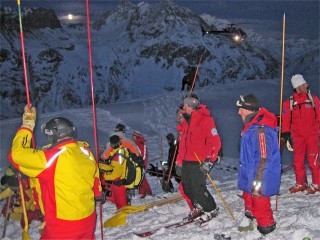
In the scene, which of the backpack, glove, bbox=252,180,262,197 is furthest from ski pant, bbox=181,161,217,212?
the backpack

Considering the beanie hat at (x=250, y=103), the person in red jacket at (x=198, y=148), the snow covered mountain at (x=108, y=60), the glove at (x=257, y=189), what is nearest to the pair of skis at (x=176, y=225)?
the person in red jacket at (x=198, y=148)

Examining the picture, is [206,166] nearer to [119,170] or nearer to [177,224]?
[177,224]

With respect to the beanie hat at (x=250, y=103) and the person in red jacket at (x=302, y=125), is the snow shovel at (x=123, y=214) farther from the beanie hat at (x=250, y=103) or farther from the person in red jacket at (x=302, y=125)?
the beanie hat at (x=250, y=103)

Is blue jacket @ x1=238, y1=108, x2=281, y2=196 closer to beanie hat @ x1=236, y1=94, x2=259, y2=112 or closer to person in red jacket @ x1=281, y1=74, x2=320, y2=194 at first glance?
beanie hat @ x1=236, y1=94, x2=259, y2=112

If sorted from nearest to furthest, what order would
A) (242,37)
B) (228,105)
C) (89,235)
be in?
(89,235), (228,105), (242,37)

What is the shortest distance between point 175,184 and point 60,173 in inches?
320

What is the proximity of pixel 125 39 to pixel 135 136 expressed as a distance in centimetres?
17388

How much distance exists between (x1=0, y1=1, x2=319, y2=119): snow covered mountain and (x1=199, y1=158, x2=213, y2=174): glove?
112639 millimetres

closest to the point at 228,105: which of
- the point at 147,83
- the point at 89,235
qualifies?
the point at 89,235

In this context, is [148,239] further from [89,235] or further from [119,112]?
[119,112]

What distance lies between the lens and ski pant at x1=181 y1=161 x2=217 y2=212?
5785 mm

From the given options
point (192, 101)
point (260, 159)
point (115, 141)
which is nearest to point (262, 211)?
point (260, 159)

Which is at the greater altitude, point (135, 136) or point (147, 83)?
point (135, 136)

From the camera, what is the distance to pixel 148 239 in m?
5.47
